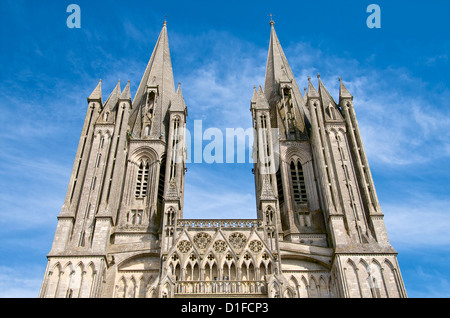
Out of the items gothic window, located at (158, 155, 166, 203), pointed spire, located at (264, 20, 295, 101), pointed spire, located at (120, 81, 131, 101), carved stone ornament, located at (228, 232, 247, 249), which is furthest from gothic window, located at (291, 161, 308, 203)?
pointed spire, located at (120, 81, 131, 101)

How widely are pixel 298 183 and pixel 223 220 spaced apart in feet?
26.9

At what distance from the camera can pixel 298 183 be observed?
35375 mm

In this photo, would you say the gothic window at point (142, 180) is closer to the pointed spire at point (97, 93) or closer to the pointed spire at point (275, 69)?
the pointed spire at point (97, 93)

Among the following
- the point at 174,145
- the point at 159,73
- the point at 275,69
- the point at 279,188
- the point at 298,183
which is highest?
the point at 275,69

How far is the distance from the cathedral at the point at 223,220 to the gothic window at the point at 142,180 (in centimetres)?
8

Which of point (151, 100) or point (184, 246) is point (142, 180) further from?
point (184, 246)

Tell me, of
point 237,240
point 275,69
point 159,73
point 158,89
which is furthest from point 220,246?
point 275,69

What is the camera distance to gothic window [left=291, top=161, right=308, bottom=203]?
113 ft

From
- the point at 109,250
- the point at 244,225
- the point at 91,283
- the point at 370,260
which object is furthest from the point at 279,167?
the point at 91,283

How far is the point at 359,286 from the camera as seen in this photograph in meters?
26.4

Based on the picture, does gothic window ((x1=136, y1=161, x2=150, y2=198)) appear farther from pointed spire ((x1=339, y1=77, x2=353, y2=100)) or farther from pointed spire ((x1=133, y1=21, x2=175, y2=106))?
pointed spire ((x1=339, y1=77, x2=353, y2=100))

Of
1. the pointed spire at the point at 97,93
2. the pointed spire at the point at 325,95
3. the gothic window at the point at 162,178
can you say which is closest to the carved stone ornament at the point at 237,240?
the gothic window at the point at 162,178

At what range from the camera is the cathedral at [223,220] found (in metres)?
26.7

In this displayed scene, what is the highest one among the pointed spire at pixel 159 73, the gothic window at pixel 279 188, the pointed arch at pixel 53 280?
the pointed spire at pixel 159 73
